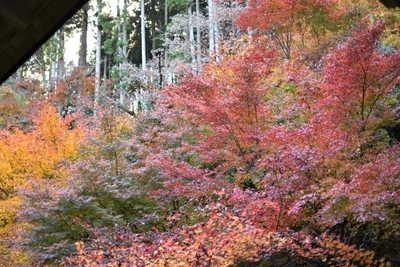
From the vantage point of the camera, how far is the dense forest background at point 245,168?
6.61 meters

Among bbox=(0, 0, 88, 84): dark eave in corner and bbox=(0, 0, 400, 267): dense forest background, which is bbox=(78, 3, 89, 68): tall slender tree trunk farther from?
bbox=(0, 0, 88, 84): dark eave in corner

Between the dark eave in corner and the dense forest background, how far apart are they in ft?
17.6

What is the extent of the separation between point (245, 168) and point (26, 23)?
24.7 ft

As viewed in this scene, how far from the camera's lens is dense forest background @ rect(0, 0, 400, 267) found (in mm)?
6613

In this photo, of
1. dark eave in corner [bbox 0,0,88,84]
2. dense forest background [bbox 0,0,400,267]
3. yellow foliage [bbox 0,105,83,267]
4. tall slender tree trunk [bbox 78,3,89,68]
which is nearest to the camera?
dark eave in corner [bbox 0,0,88,84]

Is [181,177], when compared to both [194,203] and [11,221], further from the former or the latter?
[11,221]

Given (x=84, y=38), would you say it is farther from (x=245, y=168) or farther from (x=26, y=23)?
(x=26, y=23)

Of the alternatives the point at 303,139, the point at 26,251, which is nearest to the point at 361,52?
the point at 303,139

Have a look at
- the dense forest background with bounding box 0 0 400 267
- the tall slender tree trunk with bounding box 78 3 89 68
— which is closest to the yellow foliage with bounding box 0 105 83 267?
the dense forest background with bounding box 0 0 400 267

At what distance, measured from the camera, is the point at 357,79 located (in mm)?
7203

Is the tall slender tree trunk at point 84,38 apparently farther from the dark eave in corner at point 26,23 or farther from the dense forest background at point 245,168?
the dark eave in corner at point 26,23

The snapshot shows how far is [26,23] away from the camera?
1087 millimetres

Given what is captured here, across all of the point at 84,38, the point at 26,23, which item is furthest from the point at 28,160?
the point at 84,38

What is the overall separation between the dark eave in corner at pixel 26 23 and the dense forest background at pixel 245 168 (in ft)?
17.6
